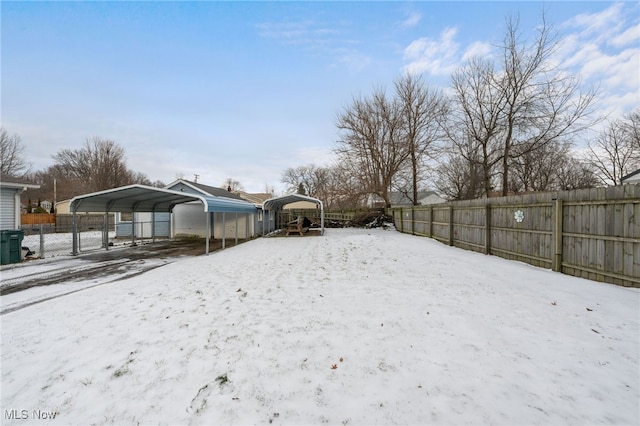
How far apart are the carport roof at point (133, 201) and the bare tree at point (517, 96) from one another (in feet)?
49.7

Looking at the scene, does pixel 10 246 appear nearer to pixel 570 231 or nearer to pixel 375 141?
pixel 570 231

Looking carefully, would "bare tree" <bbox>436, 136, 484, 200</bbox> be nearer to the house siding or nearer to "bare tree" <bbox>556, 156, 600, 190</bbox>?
"bare tree" <bbox>556, 156, 600, 190</bbox>

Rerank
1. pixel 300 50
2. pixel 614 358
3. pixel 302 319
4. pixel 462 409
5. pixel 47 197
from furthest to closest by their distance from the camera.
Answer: pixel 47 197, pixel 300 50, pixel 302 319, pixel 614 358, pixel 462 409

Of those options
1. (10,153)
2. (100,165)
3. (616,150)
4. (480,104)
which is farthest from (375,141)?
(100,165)

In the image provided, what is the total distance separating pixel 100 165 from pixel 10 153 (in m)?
10.3

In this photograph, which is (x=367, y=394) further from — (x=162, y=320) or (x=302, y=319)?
(x=162, y=320)

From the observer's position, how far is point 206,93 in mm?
15000

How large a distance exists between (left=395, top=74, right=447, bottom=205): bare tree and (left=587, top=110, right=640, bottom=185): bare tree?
12.5m

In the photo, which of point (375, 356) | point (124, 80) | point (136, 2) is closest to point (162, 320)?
point (375, 356)

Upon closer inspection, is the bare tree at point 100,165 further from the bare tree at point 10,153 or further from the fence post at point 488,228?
the fence post at point 488,228

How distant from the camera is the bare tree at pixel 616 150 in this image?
812 inches

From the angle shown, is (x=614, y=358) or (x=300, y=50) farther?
(x=300, y=50)

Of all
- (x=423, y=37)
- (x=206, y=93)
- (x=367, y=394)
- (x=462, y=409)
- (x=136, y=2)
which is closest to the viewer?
(x=462, y=409)

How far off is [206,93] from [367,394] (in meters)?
16.4
